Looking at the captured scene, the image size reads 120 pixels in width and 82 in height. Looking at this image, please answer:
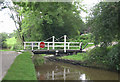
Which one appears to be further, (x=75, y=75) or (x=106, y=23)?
(x=106, y=23)

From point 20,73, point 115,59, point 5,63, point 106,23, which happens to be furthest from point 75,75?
point 20,73

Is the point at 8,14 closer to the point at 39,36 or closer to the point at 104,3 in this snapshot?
the point at 39,36

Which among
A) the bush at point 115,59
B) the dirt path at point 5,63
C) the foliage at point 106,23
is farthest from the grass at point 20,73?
the foliage at point 106,23

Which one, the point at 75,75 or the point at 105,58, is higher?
the point at 105,58

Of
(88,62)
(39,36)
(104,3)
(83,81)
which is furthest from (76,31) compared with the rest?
(83,81)

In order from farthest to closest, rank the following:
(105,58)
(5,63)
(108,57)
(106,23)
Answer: (105,58) → (108,57) → (106,23) → (5,63)

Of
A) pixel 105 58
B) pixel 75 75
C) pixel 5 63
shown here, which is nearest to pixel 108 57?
pixel 105 58

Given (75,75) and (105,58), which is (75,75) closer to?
(75,75)

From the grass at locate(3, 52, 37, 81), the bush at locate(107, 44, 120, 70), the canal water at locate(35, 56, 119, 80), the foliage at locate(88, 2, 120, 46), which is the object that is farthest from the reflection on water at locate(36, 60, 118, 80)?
the foliage at locate(88, 2, 120, 46)

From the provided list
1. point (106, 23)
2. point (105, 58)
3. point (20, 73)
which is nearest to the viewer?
point (20, 73)

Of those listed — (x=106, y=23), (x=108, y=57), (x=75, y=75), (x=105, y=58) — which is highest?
(x=106, y=23)

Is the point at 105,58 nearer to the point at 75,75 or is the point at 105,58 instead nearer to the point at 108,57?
the point at 108,57

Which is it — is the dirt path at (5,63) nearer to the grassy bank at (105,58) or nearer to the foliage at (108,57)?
the grassy bank at (105,58)

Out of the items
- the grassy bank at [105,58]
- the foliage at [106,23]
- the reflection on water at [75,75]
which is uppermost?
the foliage at [106,23]
